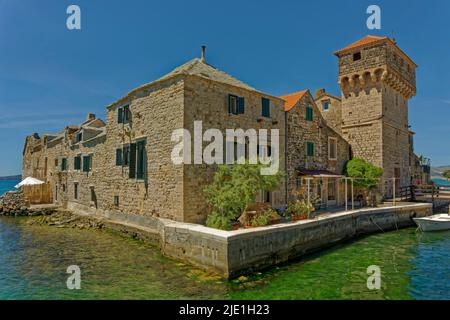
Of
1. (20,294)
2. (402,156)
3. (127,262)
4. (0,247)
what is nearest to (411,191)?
(402,156)

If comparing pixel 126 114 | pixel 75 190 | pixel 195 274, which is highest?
pixel 126 114

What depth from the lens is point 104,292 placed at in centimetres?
909

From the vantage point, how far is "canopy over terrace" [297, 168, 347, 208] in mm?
19737

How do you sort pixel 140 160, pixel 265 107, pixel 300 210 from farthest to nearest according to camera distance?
pixel 265 107 < pixel 140 160 < pixel 300 210

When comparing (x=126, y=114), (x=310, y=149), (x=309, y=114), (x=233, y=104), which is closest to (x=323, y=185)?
(x=310, y=149)

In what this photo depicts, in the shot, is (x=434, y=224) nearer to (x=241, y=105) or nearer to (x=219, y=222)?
(x=241, y=105)

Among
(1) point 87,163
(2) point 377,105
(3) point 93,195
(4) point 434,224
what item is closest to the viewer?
(4) point 434,224

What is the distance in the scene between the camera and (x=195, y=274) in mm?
10555

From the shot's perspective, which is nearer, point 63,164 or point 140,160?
point 140,160

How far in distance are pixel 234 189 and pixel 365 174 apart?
14948mm

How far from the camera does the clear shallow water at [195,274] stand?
9023mm

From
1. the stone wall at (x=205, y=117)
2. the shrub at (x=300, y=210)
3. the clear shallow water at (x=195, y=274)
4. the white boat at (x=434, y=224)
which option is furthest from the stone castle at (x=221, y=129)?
the white boat at (x=434, y=224)

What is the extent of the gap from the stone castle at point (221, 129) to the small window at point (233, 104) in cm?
6
